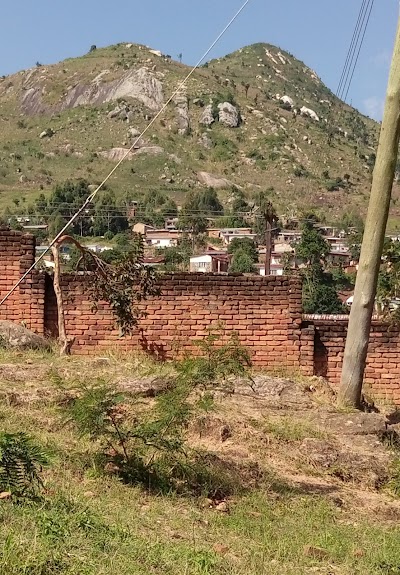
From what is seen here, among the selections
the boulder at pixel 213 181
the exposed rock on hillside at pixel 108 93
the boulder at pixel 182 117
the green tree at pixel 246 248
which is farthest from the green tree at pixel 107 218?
the exposed rock on hillside at pixel 108 93

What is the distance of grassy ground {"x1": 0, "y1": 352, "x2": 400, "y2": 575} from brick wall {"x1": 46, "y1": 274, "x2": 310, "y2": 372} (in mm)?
2721

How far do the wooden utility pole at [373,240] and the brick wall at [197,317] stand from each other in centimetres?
179

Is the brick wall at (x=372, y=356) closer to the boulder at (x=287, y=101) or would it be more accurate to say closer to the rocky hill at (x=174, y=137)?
the rocky hill at (x=174, y=137)

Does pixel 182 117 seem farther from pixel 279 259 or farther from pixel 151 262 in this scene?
pixel 151 262

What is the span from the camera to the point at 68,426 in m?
6.12

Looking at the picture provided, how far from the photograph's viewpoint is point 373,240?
777cm

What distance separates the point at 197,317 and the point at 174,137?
334 ft

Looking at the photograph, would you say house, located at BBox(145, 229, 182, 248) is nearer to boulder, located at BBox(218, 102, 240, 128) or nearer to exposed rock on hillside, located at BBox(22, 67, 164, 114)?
boulder, located at BBox(218, 102, 240, 128)

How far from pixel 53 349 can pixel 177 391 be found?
432 centimetres

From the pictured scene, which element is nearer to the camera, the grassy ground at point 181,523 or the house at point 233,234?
the grassy ground at point 181,523

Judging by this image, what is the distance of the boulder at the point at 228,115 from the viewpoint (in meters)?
113

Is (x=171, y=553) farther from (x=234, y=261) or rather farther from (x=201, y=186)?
(x=201, y=186)

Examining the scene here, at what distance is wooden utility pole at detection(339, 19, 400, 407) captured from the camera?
7.68 meters

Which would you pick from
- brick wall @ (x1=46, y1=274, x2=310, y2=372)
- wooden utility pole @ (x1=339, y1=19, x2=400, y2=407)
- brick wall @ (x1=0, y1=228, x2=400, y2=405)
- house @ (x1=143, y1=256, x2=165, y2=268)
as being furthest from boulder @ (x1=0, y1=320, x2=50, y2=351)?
wooden utility pole @ (x1=339, y1=19, x2=400, y2=407)
